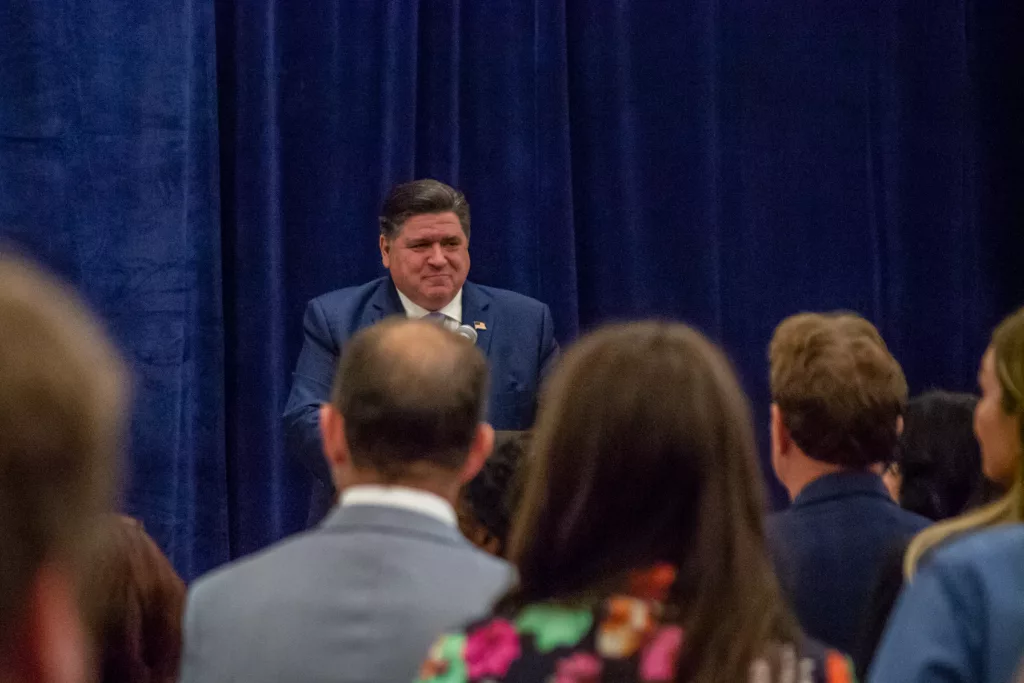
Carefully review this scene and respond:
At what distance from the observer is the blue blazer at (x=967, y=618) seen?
1.26 metres

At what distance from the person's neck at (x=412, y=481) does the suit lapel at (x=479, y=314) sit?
1906mm

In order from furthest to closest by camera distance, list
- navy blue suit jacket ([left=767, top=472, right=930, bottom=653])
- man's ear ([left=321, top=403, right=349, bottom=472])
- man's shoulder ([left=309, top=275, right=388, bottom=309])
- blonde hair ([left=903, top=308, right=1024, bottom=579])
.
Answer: man's shoulder ([left=309, top=275, right=388, bottom=309])
navy blue suit jacket ([left=767, top=472, right=930, bottom=653])
man's ear ([left=321, top=403, right=349, bottom=472])
blonde hair ([left=903, top=308, right=1024, bottom=579])

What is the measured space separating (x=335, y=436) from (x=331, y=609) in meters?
0.27

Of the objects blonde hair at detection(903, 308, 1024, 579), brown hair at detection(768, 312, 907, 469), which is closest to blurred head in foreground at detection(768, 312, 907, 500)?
brown hair at detection(768, 312, 907, 469)

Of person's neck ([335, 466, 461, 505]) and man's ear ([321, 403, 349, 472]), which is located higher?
man's ear ([321, 403, 349, 472])

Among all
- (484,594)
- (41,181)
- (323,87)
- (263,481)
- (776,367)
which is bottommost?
(263,481)

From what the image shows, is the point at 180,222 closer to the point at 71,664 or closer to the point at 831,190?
the point at 831,190

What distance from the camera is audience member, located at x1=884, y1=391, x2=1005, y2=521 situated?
209 centimetres

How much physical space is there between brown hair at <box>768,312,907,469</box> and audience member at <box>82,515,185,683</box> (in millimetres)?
867

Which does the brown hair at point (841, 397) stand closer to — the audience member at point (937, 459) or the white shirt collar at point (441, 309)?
the audience member at point (937, 459)

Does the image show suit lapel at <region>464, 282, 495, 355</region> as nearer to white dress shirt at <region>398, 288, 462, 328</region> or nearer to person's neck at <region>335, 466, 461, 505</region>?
white dress shirt at <region>398, 288, 462, 328</region>

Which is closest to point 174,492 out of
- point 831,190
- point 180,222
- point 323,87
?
point 180,222

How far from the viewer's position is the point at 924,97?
464 cm

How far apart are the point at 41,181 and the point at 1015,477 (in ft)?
10.2
